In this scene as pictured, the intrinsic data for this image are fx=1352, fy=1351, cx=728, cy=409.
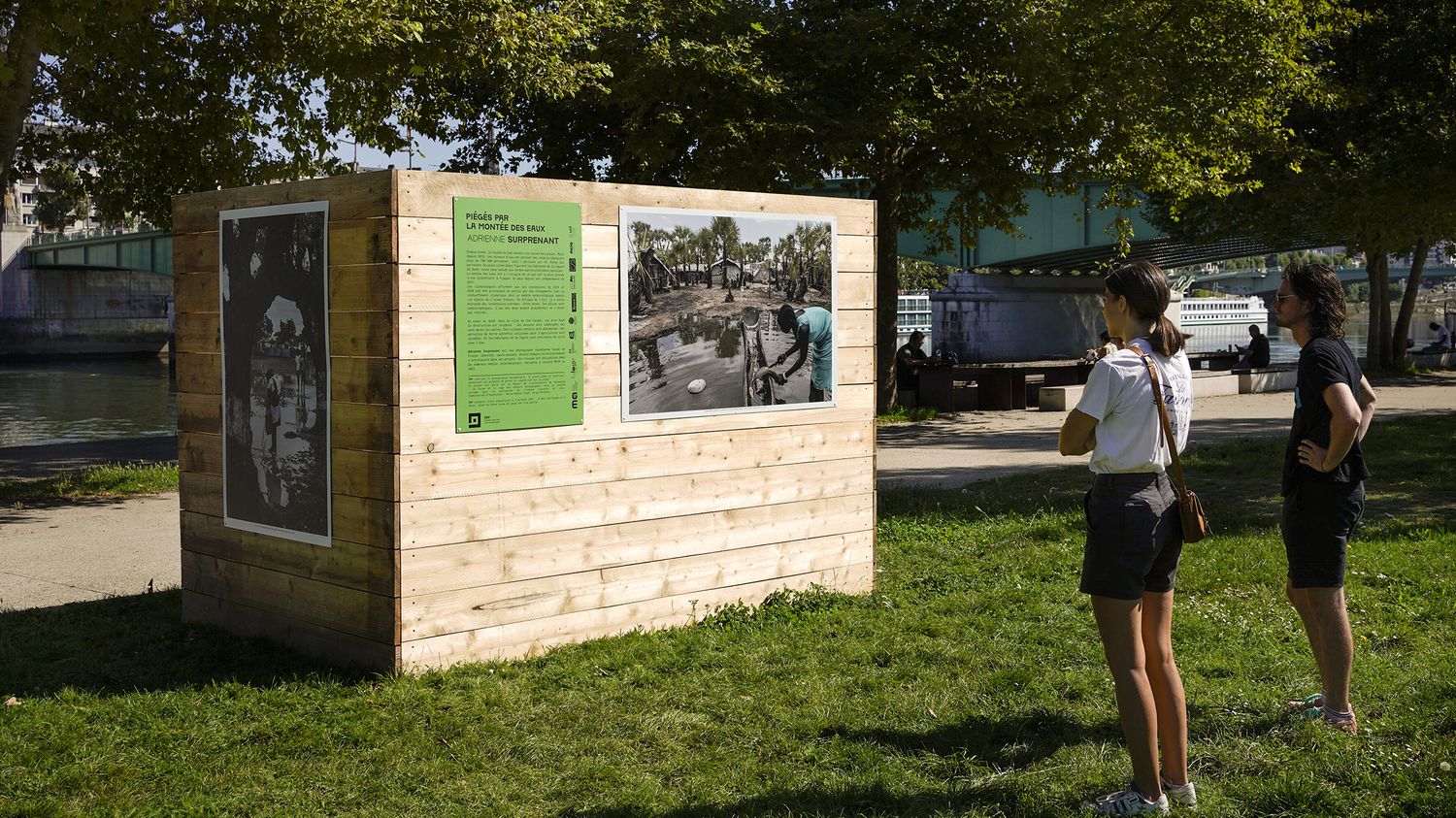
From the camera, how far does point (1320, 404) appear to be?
4.91 m

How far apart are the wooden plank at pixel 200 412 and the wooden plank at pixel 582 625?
1735 mm

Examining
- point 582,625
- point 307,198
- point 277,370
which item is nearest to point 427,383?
point 277,370

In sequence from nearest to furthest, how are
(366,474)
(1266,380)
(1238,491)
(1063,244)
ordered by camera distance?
(366,474) < (1238,491) < (1266,380) < (1063,244)

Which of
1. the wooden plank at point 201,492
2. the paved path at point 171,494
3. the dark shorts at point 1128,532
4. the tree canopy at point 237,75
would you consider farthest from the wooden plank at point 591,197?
the tree canopy at point 237,75

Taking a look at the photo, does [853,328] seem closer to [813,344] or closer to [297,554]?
[813,344]

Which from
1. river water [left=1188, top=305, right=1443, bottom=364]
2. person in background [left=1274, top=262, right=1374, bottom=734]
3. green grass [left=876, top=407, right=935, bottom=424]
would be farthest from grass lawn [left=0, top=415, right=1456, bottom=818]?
river water [left=1188, top=305, right=1443, bottom=364]

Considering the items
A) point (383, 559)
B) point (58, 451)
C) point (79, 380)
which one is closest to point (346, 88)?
point (58, 451)

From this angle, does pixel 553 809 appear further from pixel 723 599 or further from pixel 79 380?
pixel 79 380

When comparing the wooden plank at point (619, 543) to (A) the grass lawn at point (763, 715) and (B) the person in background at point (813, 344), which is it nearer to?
(A) the grass lawn at point (763, 715)

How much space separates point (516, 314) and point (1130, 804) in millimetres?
3334

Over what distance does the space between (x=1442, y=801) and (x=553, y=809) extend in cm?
286

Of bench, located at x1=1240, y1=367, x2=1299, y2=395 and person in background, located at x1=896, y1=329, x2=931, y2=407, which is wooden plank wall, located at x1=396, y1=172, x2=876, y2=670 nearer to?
person in background, located at x1=896, y1=329, x2=931, y2=407

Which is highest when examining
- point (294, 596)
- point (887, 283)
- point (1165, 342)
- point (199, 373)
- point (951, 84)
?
point (951, 84)

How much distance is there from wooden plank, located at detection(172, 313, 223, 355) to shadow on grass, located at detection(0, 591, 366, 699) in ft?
4.61
